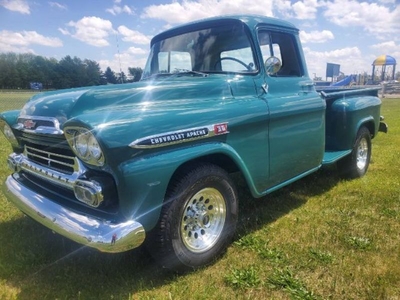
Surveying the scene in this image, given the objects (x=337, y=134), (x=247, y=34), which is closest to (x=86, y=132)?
(x=247, y=34)

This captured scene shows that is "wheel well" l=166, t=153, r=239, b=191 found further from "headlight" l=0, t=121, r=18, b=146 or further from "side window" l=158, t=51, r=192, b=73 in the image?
"headlight" l=0, t=121, r=18, b=146

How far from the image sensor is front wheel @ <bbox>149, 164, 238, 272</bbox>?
230 centimetres

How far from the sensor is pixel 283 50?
12.1 feet

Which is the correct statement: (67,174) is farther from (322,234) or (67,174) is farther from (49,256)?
(322,234)

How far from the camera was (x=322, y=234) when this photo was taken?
3123 millimetres

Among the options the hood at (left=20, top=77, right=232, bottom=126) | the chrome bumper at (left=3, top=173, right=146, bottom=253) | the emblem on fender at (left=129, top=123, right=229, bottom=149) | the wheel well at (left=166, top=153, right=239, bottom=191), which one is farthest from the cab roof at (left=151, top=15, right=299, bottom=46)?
the chrome bumper at (left=3, top=173, right=146, bottom=253)

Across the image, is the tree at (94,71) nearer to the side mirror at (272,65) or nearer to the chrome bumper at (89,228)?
the side mirror at (272,65)

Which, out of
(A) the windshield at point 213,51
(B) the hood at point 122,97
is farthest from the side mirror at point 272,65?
(B) the hood at point 122,97

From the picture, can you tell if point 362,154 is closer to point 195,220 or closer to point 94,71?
point 195,220

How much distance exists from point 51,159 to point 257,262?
5.75 ft

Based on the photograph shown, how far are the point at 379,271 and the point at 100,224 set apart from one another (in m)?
2.03

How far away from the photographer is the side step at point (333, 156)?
13.1 ft

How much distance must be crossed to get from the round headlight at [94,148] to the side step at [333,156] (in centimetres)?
279

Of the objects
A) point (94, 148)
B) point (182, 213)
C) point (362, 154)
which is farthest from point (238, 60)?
point (362, 154)
